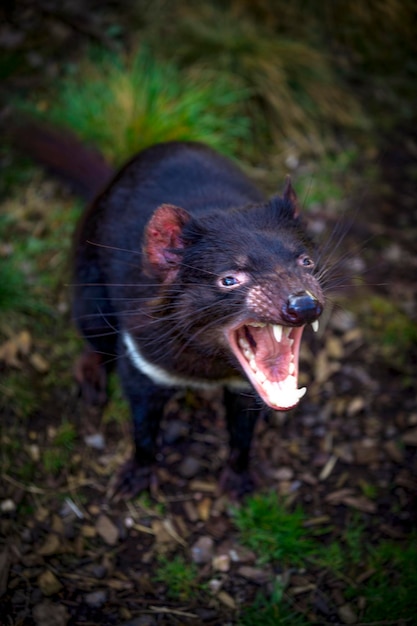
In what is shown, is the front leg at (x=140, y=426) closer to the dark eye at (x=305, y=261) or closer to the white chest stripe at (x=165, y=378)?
the white chest stripe at (x=165, y=378)

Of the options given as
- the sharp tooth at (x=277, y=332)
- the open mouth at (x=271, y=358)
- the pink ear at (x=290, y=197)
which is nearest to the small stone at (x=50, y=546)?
the open mouth at (x=271, y=358)

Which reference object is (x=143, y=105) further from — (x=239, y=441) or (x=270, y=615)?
(x=270, y=615)

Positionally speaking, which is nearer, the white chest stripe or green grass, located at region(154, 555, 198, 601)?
the white chest stripe

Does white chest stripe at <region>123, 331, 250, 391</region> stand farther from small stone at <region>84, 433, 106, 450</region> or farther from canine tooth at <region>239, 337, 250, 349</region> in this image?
small stone at <region>84, 433, 106, 450</region>

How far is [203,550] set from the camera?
2697 millimetres

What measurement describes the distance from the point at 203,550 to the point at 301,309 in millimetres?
1339

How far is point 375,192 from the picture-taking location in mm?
4188

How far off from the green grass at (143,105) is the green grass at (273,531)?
1997 mm

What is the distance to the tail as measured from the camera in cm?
340

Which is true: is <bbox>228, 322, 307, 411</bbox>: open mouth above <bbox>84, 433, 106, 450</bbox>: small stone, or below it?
above

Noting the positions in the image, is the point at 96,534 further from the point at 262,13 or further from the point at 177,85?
the point at 262,13

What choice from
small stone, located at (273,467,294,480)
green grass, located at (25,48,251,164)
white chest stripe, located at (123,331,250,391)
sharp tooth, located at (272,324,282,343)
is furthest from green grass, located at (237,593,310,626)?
green grass, located at (25,48,251,164)

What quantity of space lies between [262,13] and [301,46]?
0.40 m

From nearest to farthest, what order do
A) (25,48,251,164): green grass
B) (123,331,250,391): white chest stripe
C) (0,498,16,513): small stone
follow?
(123,331,250,391): white chest stripe < (0,498,16,513): small stone < (25,48,251,164): green grass
